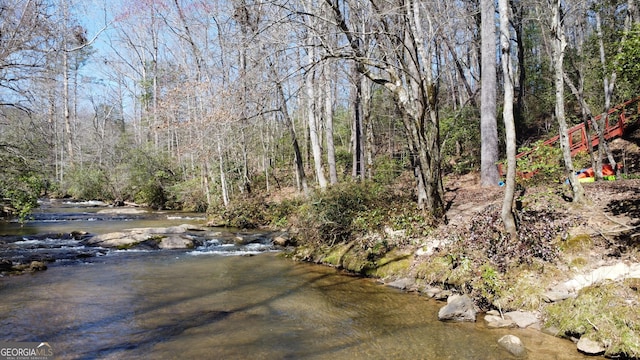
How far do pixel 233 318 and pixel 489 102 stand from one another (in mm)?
10948

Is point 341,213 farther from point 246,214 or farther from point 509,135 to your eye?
point 246,214

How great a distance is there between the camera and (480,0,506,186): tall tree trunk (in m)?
12.9

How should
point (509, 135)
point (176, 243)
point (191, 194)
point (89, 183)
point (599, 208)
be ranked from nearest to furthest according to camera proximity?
point (509, 135) < point (599, 208) < point (176, 243) < point (191, 194) < point (89, 183)

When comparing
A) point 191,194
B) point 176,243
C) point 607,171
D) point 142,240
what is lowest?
point 176,243

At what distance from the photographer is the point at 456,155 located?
64.2 ft

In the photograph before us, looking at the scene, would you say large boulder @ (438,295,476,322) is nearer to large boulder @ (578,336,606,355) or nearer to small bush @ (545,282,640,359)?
small bush @ (545,282,640,359)

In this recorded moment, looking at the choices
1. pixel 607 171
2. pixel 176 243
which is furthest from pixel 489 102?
pixel 176 243

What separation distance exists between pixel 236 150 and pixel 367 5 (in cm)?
1474

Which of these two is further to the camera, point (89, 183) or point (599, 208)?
point (89, 183)

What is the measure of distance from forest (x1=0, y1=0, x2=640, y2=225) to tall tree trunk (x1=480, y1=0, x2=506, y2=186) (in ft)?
0.15

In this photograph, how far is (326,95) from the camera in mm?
16734

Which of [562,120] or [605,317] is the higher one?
[562,120]

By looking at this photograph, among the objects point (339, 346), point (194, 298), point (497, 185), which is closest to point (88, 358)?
point (194, 298)

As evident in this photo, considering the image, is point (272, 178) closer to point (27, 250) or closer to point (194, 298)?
point (27, 250)
